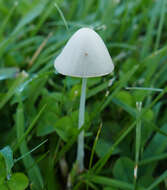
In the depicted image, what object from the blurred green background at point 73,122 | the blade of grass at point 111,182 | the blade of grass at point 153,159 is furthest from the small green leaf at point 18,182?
the blade of grass at point 153,159

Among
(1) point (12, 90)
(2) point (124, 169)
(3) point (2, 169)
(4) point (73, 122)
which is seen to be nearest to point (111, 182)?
(2) point (124, 169)

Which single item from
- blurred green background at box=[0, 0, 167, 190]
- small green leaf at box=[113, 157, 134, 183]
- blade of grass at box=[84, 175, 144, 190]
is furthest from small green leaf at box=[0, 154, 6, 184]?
small green leaf at box=[113, 157, 134, 183]

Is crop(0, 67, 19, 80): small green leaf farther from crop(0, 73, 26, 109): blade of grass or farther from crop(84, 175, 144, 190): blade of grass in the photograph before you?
crop(84, 175, 144, 190): blade of grass

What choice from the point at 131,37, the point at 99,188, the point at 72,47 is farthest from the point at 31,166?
the point at 131,37

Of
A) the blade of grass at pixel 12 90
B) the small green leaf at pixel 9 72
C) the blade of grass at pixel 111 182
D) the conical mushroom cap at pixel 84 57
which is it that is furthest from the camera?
the small green leaf at pixel 9 72

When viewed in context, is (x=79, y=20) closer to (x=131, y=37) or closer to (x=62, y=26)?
(x=62, y=26)

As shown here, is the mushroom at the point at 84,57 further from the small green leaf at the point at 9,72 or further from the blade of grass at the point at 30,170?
the small green leaf at the point at 9,72
